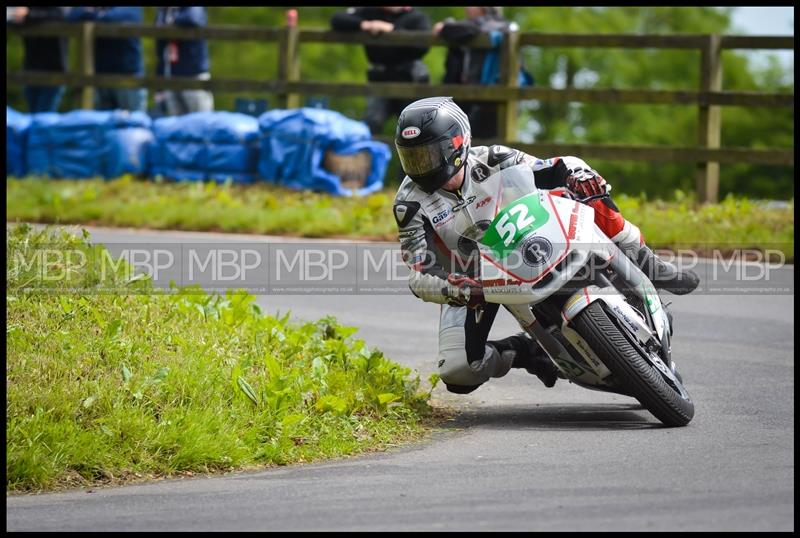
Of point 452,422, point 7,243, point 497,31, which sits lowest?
point 452,422

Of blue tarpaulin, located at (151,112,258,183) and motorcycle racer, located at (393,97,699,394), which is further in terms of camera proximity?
blue tarpaulin, located at (151,112,258,183)

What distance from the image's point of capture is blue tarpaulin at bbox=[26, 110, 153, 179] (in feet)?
55.2

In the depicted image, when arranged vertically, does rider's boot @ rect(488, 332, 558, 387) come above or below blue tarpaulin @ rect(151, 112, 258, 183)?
below

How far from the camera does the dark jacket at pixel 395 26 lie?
650 inches

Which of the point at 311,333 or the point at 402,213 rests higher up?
the point at 402,213

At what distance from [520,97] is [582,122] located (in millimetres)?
32044

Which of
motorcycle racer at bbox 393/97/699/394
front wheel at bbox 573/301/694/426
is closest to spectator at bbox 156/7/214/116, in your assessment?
motorcycle racer at bbox 393/97/699/394

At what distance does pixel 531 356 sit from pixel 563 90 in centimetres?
897

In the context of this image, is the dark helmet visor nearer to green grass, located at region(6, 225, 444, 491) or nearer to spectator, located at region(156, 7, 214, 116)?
green grass, located at region(6, 225, 444, 491)

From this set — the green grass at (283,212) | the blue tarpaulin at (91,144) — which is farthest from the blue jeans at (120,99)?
the green grass at (283,212)

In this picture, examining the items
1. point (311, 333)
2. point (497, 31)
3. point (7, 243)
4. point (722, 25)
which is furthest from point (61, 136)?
point (722, 25)

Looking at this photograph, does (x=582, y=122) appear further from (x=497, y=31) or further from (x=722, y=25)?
(x=497, y=31)

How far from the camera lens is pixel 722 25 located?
50.9 metres

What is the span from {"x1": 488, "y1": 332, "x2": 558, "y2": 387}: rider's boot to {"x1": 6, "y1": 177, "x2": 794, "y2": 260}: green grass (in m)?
5.56
